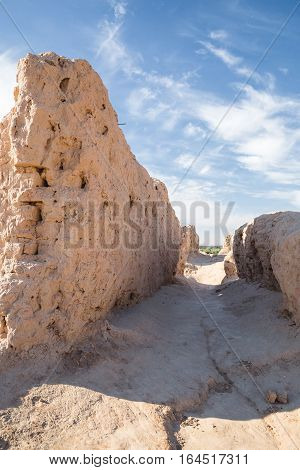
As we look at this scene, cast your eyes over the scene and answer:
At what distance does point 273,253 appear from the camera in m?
7.57

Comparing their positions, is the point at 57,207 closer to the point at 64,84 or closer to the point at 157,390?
the point at 64,84

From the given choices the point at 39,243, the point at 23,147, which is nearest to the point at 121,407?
the point at 39,243

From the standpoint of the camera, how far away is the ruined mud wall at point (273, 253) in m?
6.69

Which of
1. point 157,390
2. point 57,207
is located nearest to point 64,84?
point 57,207

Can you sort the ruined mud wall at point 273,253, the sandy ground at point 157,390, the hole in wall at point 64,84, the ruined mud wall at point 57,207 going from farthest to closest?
the ruined mud wall at point 273,253 → the hole in wall at point 64,84 → the ruined mud wall at point 57,207 → the sandy ground at point 157,390

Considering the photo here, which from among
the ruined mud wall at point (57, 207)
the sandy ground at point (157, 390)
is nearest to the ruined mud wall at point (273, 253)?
the sandy ground at point (157, 390)

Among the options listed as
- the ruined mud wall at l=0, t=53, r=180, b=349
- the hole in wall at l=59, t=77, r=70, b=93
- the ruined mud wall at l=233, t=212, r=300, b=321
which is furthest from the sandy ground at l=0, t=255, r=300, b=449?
the hole in wall at l=59, t=77, r=70, b=93

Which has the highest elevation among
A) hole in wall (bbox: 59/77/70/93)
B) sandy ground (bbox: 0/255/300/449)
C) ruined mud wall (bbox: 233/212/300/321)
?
hole in wall (bbox: 59/77/70/93)

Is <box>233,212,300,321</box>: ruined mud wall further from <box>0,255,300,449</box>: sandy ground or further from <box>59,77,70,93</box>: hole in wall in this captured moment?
<box>59,77,70,93</box>: hole in wall

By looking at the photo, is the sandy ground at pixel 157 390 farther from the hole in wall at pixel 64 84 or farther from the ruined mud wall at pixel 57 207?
the hole in wall at pixel 64 84

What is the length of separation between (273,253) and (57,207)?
4.56 meters

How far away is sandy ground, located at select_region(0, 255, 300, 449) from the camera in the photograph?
421 centimetres

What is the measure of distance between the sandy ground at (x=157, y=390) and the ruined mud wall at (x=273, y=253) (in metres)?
0.75

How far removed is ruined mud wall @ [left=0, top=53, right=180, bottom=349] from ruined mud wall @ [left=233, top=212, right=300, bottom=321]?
3.16 m
